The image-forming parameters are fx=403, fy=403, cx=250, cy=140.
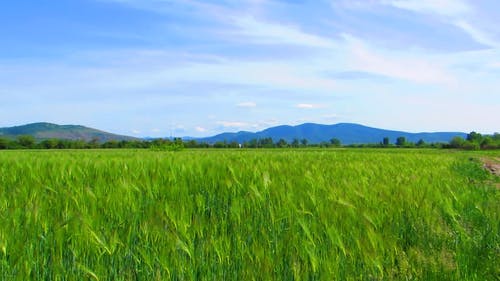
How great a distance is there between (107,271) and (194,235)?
50 centimetres

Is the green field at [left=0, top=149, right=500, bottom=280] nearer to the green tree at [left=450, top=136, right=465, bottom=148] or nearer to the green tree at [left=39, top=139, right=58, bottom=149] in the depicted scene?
the green tree at [left=39, top=139, right=58, bottom=149]

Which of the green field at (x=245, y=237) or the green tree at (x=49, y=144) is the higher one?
the green tree at (x=49, y=144)

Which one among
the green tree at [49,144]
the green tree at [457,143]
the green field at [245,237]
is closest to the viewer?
the green field at [245,237]

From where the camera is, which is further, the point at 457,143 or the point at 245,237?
the point at 457,143

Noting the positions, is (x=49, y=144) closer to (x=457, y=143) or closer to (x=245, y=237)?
(x=245, y=237)

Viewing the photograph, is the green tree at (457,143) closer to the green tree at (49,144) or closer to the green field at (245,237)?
the green tree at (49,144)

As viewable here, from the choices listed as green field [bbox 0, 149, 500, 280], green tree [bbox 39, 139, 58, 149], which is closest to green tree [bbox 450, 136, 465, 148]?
green tree [bbox 39, 139, 58, 149]

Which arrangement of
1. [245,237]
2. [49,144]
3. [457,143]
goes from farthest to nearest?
[457,143] < [49,144] < [245,237]

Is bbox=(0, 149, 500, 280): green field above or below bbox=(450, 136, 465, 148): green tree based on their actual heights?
below

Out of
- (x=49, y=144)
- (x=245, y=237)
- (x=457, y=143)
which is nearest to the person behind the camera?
(x=245, y=237)

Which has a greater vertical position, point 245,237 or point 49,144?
point 49,144

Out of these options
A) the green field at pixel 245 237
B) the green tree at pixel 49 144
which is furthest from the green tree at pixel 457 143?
the green field at pixel 245 237

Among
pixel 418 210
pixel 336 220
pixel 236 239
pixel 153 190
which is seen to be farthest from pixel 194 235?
pixel 418 210

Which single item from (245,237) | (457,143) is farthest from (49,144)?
(457,143)
